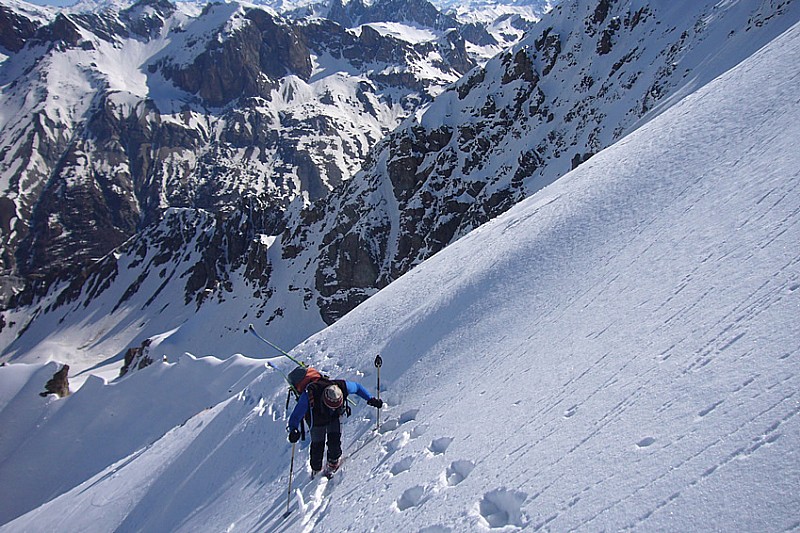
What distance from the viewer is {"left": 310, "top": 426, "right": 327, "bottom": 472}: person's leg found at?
6789 millimetres

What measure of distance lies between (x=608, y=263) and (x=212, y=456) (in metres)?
9.71

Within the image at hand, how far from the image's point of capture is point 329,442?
269 inches

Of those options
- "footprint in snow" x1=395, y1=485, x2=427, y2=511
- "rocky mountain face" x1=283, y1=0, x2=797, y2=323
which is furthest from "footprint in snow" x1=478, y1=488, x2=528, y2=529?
"rocky mountain face" x1=283, y1=0, x2=797, y2=323

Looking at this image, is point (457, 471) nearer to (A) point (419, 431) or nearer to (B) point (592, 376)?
(A) point (419, 431)

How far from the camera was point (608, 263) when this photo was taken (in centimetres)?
796

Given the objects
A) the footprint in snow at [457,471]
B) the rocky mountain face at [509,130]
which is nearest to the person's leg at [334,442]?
the footprint in snow at [457,471]

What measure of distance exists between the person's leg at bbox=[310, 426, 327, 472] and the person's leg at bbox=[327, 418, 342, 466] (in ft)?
0.38

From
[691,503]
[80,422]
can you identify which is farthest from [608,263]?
[80,422]

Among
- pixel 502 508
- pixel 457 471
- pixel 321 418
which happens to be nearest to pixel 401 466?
pixel 457 471

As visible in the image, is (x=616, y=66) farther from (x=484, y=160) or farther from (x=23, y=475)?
(x=23, y=475)

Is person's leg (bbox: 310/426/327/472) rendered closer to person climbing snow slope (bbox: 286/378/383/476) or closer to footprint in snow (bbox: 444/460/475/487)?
person climbing snow slope (bbox: 286/378/383/476)

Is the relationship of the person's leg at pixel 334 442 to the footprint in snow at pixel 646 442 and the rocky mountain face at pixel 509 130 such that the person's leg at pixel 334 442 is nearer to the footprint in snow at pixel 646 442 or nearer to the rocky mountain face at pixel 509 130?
the footprint in snow at pixel 646 442

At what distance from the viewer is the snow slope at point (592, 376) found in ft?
12.3

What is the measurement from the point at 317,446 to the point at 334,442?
282 millimetres
